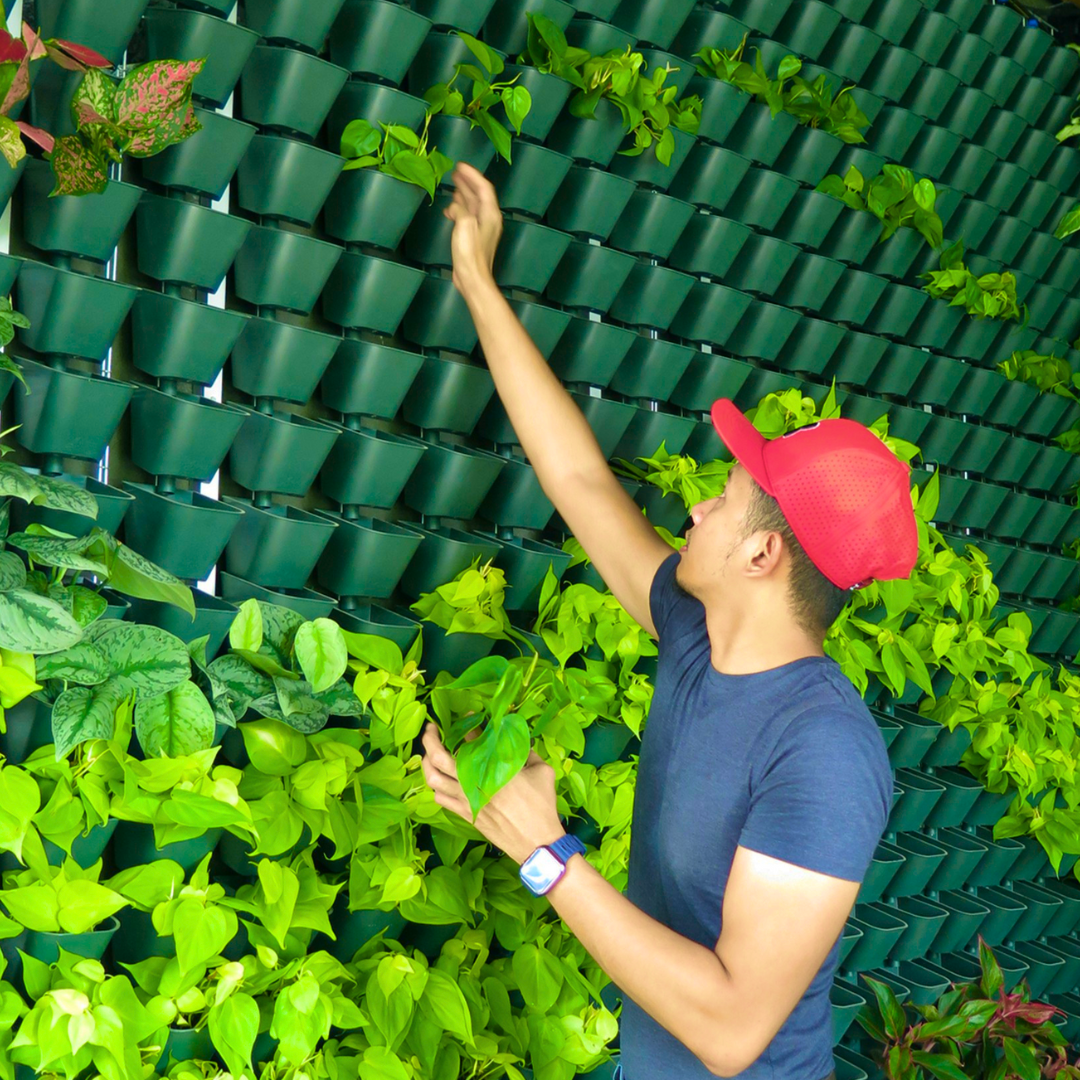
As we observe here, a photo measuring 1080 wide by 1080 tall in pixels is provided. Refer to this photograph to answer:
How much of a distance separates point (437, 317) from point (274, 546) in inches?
14.2

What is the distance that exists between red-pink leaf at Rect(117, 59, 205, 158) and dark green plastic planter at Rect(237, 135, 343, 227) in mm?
175

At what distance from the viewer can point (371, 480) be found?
4.14 ft

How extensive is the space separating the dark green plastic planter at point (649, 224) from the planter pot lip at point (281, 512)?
2.13ft

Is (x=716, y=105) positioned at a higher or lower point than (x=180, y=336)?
higher

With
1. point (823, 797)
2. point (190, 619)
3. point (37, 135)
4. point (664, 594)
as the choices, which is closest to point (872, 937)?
point (664, 594)


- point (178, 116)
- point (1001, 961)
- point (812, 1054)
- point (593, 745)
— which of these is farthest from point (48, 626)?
point (1001, 961)

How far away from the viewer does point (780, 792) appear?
1.00 meters

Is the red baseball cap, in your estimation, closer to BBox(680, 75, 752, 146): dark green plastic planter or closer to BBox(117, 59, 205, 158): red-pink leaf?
BBox(117, 59, 205, 158): red-pink leaf

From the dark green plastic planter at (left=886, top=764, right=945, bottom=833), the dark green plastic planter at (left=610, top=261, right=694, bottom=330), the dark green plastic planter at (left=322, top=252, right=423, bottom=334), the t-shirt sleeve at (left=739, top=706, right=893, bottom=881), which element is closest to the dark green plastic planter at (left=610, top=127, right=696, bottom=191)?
the dark green plastic planter at (left=610, top=261, right=694, bottom=330)

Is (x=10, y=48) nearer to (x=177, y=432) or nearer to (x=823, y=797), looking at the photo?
(x=177, y=432)

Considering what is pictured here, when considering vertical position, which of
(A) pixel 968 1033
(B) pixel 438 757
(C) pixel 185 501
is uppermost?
(C) pixel 185 501

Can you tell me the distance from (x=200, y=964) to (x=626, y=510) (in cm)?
69

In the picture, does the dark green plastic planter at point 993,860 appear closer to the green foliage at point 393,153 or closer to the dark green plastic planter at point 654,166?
the dark green plastic planter at point 654,166

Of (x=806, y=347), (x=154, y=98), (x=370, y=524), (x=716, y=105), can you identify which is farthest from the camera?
(x=806, y=347)
